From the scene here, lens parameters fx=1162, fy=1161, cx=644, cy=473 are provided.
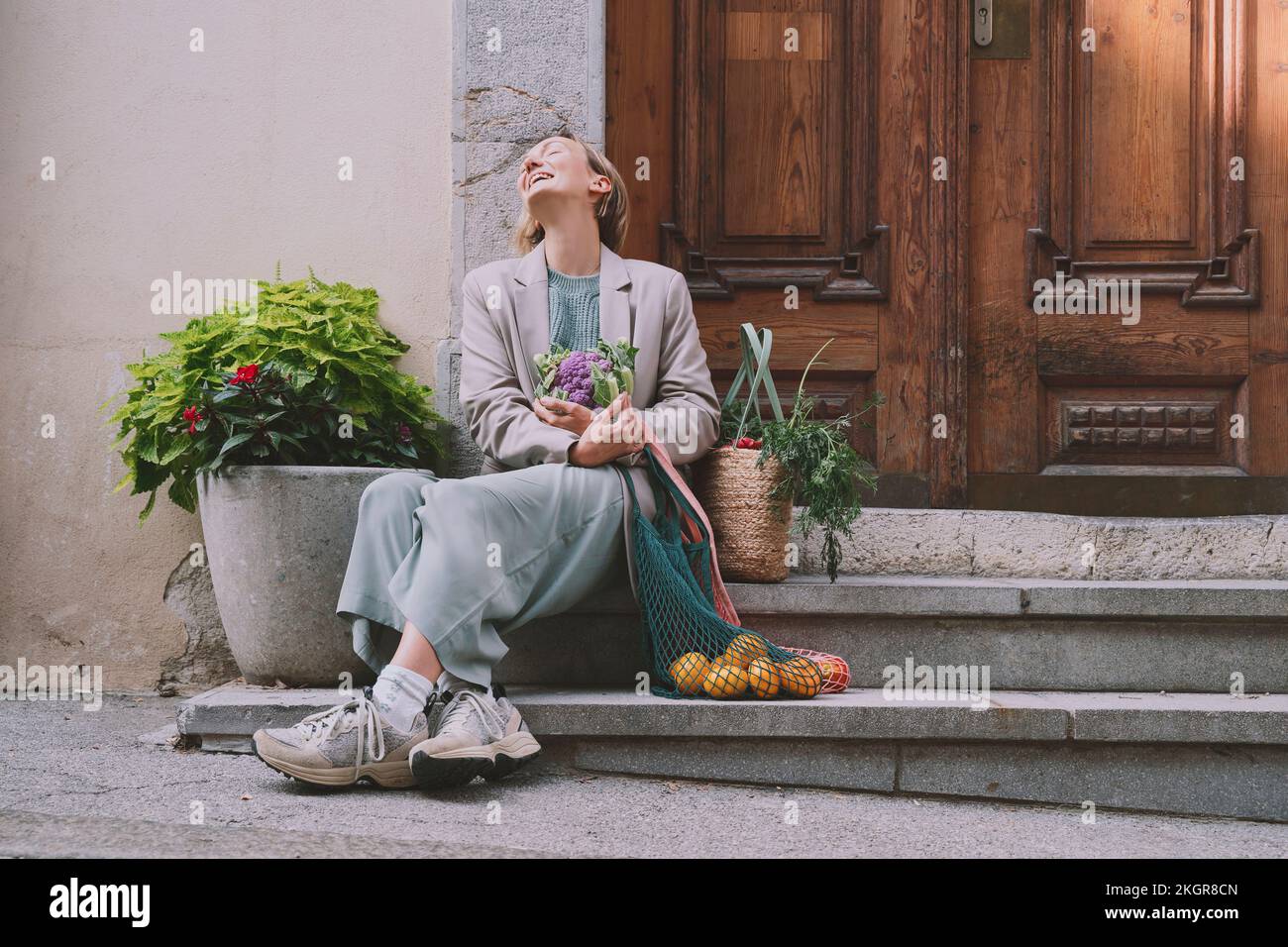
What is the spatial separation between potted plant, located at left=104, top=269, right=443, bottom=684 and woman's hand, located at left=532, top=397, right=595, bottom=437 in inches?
18.7

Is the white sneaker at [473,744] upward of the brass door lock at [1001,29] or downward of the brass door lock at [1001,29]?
downward

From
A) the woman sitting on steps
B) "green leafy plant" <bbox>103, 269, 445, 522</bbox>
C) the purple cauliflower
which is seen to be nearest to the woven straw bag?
the woman sitting on steps

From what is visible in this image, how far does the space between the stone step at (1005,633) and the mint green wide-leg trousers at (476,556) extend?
0.24 metres

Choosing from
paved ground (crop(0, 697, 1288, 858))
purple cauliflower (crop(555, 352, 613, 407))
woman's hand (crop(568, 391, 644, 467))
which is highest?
purple cauliflower (crop(555, 352, 613, 407))

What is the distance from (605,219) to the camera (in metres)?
3.33

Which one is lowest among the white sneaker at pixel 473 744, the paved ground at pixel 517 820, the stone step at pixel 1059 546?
the paved ground at pixel 517 820

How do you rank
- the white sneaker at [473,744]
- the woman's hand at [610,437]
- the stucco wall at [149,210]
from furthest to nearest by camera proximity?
1. the stucco wall at [149,210]
2. the woman's hand at [610,437]
3. the white sneaker at [473,744]

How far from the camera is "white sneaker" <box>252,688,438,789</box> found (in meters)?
2.37

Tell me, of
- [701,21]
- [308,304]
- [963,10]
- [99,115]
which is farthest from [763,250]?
[99,115]

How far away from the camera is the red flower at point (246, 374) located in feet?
9.74

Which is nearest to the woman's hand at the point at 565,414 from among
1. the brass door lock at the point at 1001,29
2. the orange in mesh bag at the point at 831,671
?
the orange in mesh bag at the point at 831,671

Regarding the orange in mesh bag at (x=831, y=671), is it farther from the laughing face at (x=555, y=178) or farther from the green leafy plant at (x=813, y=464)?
the laughing face at (x=555, y=178)

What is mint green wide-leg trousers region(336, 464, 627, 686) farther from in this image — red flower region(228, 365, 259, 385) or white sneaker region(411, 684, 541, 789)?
red flower region(228, 365, 259, 385)

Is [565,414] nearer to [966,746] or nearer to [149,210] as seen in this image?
[966,746]
